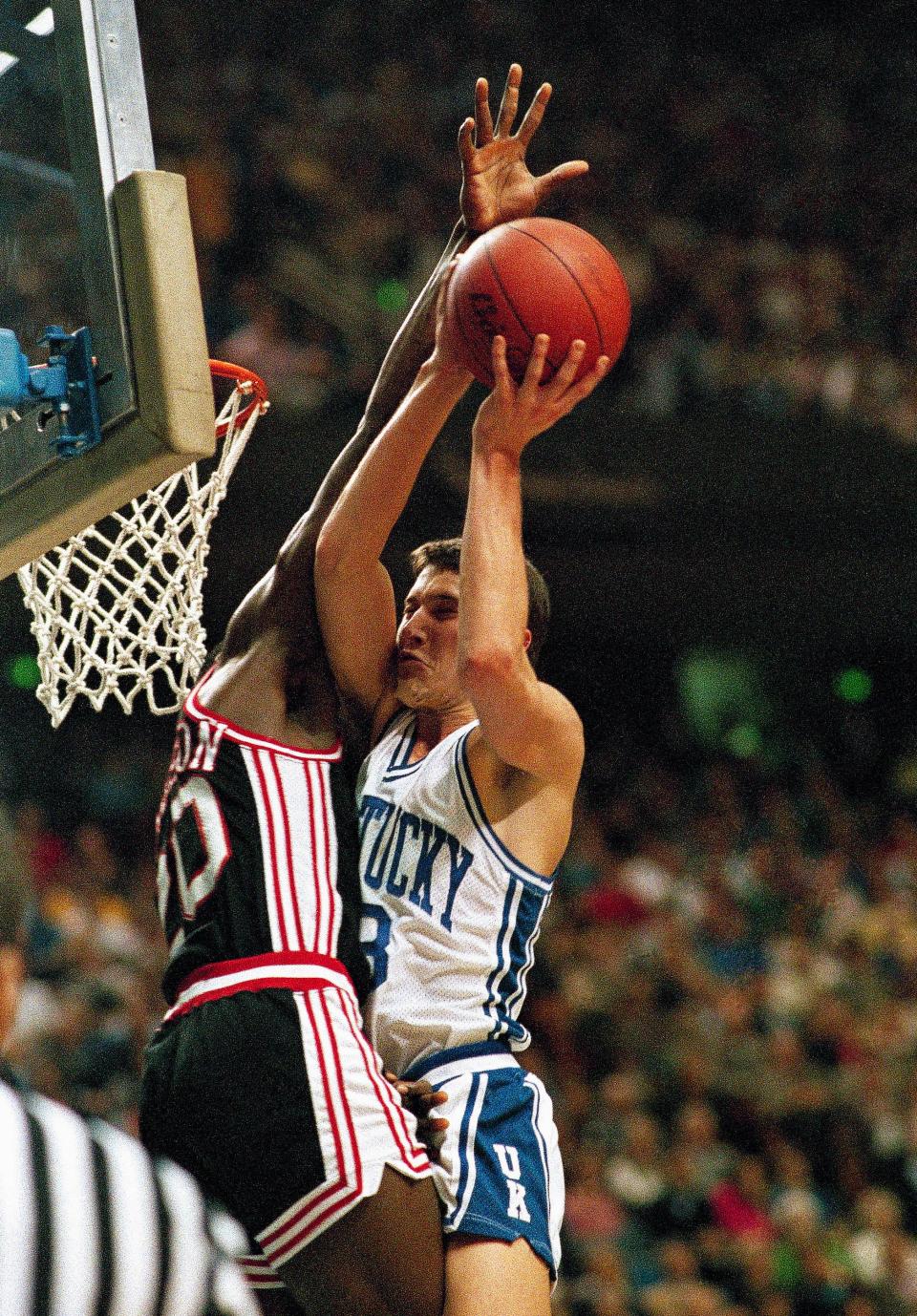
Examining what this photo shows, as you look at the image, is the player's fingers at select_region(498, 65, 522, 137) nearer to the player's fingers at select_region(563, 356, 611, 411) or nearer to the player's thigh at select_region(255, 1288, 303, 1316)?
the player's fingers at select_region(563, 356, 611, 411)

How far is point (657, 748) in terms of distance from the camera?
10.9m

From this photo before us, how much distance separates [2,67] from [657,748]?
8260mm

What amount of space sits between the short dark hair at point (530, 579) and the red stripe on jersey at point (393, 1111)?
0.86 meters

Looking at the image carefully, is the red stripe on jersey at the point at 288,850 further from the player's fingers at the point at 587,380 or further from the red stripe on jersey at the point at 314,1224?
the player's fingers at the point at 587,380

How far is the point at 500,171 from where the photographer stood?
10.7 ft

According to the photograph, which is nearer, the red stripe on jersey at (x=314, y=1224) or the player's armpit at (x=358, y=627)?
the red stripe on jersey at (x=314, y=1224)

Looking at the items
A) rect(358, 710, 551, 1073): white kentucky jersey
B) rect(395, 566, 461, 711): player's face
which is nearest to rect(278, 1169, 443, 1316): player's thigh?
rect(358, 710, 551, 1073): white kentucky jersey

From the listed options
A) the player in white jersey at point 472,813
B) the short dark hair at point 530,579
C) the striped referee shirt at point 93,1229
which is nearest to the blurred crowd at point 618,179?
the short dark hair at point 530,579

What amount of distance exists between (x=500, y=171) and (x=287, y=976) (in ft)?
5.23

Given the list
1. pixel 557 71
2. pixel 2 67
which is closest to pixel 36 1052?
pixel 2 67

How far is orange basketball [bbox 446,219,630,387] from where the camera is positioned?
2.89 meters

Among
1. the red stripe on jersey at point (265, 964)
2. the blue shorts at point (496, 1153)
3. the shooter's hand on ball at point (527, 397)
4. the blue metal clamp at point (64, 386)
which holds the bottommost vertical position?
the blue shorts at point (496, 1153)

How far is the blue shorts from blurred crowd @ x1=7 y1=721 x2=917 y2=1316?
13.9ft

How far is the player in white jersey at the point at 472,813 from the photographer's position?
2.89m
